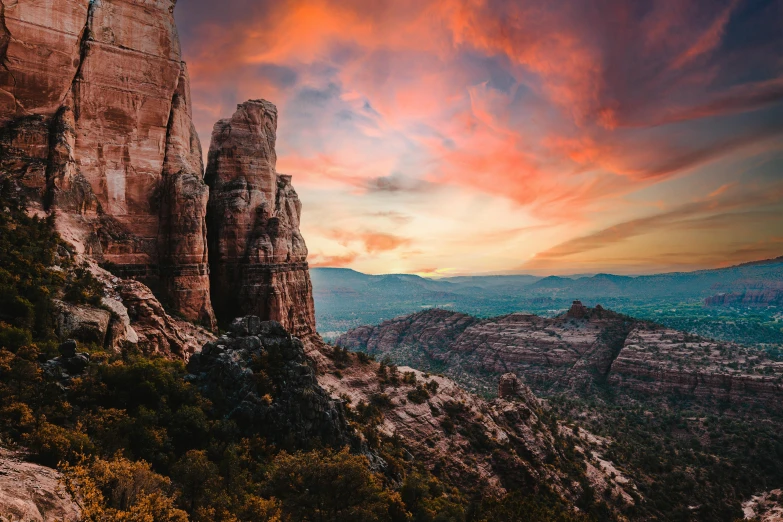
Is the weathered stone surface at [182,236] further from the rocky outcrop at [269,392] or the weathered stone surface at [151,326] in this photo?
the rocky outcrop at [269,392]

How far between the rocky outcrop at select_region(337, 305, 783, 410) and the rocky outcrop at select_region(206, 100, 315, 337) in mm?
57352

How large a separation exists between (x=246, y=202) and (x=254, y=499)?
38004mm

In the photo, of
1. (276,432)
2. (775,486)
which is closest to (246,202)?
(276,432)

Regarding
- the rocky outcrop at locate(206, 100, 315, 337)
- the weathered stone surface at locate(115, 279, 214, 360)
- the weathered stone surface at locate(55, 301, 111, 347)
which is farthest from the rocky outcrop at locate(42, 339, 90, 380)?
the rocky outcrop at locate(206, 100, 315, 337)

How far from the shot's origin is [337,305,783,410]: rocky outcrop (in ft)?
320

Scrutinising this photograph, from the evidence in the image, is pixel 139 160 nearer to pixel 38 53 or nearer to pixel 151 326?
pixel 38 53

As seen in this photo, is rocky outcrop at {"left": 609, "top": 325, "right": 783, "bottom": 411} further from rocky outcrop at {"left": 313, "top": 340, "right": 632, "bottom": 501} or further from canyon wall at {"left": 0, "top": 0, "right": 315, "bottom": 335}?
canyon wall at {"left": 0, "top": 0, "right": 315, "bottom": 335}

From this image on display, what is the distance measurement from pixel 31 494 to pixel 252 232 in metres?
38.8

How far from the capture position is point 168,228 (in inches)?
1622

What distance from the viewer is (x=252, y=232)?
160ft

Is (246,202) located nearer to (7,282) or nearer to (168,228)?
(168,228)

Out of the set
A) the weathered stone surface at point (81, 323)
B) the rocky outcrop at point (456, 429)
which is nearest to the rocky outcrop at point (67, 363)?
the weathered stone surface at point (81, 323)

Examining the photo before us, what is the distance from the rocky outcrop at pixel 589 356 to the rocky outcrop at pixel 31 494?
84125 mm

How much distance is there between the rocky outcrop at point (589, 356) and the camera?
97.6 meters
